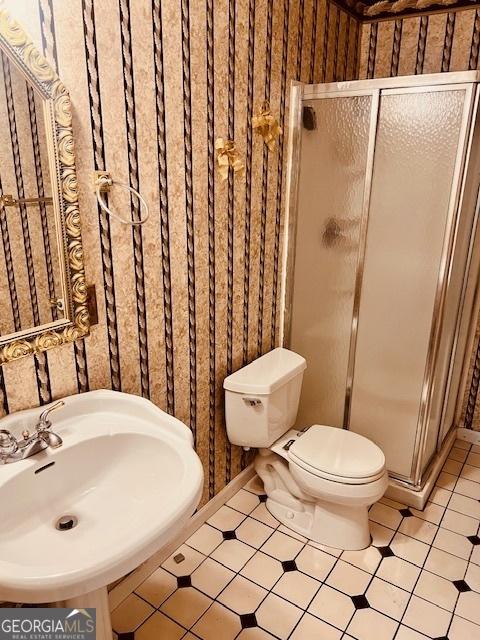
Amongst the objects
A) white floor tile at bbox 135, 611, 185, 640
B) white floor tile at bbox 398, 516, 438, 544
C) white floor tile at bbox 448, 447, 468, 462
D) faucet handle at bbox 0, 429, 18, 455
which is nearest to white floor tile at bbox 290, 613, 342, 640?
white floor tile at bbox 135, 611, 185, 640

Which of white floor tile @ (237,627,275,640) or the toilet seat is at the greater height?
the toilet seat

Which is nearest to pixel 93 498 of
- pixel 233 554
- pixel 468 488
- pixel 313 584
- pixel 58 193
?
pixel 58 193

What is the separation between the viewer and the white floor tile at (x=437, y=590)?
1.86m

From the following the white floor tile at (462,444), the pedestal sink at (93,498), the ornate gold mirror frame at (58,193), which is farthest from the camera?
the white floor tile at (462,444)

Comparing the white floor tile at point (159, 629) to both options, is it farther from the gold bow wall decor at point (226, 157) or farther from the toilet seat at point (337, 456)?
the gold bow wall decor at point (226, 157)

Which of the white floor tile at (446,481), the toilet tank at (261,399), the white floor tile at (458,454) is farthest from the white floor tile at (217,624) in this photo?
the white floor tile at (458,454)

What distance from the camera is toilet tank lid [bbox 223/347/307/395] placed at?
6.78 feet

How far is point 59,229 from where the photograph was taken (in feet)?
4.48

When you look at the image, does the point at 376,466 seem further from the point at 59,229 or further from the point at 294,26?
the point at 294,26

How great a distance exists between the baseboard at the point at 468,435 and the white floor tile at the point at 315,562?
131 cm

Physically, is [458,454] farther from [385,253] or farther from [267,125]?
[267,125]

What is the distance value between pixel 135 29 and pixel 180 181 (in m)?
0.48

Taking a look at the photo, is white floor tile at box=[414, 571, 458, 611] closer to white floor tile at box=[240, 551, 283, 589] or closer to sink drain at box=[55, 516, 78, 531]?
white floor tile at box=[240, 551, 283, 589]

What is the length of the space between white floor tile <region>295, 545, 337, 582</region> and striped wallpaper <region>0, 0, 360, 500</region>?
49 cm
